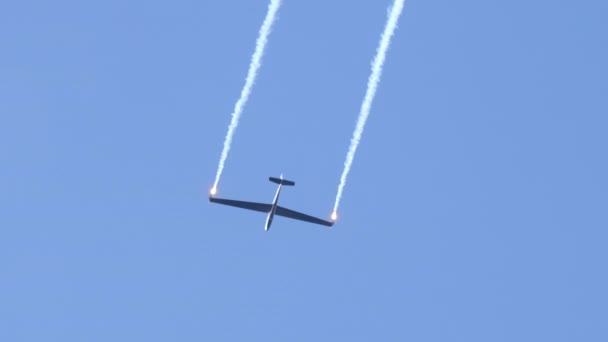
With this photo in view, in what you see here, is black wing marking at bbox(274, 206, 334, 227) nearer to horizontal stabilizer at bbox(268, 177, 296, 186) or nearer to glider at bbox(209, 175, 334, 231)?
glider at bbox(209, 175, 334, 231)

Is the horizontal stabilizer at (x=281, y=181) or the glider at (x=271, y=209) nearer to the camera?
the horizontal stabilizer at (x=281, y=181)

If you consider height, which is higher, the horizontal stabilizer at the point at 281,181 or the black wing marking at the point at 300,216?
the horizontal stabilizer at the point at 281,181

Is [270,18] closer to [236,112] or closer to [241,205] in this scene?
[236,112]

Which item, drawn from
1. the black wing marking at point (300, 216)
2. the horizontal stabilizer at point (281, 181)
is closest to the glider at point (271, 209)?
the black wing marking at point (300, 216)

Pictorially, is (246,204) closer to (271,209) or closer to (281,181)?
(271,209)

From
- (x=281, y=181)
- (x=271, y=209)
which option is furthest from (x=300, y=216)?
(x=281, y=181)

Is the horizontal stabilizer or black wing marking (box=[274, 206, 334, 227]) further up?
the horizontal stabilizer

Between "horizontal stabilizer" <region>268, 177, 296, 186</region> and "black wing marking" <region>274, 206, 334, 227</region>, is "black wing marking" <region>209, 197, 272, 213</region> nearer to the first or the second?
"black wing marking" <region>274, 206, 334, 227</region>

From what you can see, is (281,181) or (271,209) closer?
(281,181)

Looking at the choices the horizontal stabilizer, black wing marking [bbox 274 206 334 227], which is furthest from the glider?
the horizontal stabilizer

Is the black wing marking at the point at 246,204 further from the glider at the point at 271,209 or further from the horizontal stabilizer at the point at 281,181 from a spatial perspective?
the horizontal stabilizer at the point at 281,181

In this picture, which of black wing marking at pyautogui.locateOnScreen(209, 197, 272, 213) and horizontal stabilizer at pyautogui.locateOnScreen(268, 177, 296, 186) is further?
black wing marking at pyautogui.locateOnScreen(209, 197, 272, 213)

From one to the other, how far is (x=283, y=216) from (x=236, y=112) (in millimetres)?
16298

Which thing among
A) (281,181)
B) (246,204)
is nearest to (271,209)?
(246,204)
